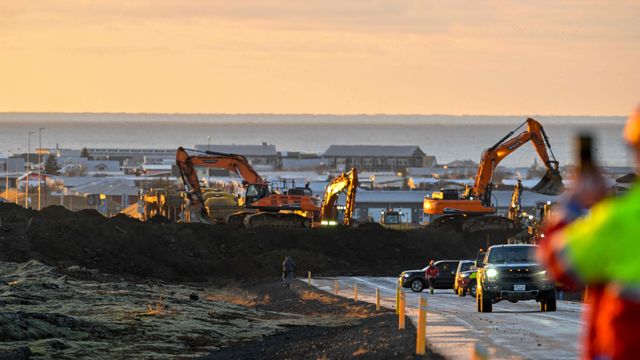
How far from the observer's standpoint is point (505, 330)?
2577 cm

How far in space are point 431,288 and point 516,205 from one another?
36.9m

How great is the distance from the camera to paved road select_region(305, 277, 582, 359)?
2141 cm

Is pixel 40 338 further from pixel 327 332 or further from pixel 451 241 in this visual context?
pixel 451 241

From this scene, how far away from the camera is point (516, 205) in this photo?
88875 millimetres

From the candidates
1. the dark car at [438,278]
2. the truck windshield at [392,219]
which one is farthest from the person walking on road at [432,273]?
the truck windshield at [392,219]

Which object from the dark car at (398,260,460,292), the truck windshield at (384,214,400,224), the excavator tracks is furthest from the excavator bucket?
the truck windshield at (384,214,400,224)

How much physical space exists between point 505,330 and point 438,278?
94.8ft

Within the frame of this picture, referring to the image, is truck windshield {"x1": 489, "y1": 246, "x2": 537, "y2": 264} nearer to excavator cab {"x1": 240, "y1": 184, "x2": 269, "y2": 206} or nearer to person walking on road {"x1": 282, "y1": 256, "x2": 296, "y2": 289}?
person walking on road {"x1": 282, "y1": 256, "x2": 296, "y2": 289}

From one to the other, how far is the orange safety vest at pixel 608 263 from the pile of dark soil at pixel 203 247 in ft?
200

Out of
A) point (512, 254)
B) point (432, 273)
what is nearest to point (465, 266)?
point (432, 273)

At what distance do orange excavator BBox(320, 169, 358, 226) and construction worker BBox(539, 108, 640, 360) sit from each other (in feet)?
236

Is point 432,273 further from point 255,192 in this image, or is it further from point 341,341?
point 255,192

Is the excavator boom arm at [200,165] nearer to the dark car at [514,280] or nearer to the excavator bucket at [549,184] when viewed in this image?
the excavator bucket at [549,184]

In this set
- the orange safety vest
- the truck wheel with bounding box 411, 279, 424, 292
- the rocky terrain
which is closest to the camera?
the orange safety vest
